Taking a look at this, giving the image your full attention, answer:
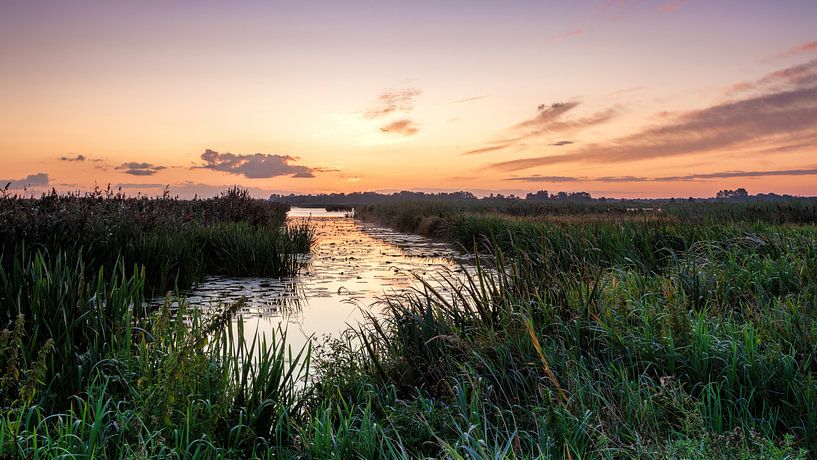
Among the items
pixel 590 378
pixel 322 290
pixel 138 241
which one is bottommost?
pixel 322 290

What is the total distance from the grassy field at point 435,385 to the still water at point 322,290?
876 millimetres

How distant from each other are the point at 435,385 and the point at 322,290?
7.19 meters

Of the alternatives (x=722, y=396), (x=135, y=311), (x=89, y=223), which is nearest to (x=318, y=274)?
(x=89, y=223)

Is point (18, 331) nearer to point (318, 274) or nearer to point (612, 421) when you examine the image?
point (612, 421)

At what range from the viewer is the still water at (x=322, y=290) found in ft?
27.6

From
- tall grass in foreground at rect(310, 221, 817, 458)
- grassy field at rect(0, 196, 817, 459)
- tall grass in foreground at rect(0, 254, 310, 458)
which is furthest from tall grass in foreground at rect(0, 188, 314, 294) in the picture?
tall grass in foreground at rect(310, 221, 817, 458)

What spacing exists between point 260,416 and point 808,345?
4.81 meters

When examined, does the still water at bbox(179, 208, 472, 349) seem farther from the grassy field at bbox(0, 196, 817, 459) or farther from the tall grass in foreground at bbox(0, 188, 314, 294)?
the grassy field at bbox(0, 196, 817, 459)

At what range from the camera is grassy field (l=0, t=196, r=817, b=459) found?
329 centimetres

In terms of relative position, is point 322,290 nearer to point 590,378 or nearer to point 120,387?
point 120,387

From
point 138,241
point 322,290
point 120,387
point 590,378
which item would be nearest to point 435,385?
point 590,378

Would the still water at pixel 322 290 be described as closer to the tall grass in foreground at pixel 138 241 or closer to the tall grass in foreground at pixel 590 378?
the tall grass in foreground at pixel 138 241

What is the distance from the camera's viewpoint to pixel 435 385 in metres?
4.69

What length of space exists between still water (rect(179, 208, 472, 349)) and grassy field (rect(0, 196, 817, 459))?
0.88 meters
